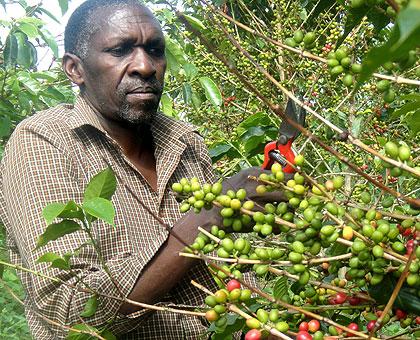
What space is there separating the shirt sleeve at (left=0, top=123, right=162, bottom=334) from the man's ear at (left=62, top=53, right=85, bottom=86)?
40 centimetres

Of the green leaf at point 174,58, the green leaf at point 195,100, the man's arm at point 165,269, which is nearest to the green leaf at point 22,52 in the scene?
the green leaf at point 174,58

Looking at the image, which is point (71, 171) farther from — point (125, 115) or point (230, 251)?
point (230, 251)

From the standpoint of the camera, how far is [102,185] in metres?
1.24

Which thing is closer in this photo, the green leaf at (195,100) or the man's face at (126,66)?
the man's face at (126,66)

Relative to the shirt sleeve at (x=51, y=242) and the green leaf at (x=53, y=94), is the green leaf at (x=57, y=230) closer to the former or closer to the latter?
the shirt sleeve at (x=51, y=242)

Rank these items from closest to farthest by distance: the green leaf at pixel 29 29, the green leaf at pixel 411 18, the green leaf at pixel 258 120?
1. the green leaf at pixel 411 18
2. the green leaf at pixel 258 120
3. the green leaf at pixel 29 29

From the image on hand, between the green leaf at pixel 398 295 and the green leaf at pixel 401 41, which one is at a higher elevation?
the green leaf at pixel 401 41

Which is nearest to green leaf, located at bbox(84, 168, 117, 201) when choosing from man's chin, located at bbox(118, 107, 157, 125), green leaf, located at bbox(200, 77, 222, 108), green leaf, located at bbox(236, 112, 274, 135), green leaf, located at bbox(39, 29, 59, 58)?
man's chin, located at bbox(118, 107, 157, 125)

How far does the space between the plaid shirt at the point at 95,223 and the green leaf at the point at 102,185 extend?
9.6 inches

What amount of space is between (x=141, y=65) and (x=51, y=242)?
0.65 meters

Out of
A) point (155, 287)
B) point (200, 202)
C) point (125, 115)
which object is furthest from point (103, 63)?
point (200, 202)

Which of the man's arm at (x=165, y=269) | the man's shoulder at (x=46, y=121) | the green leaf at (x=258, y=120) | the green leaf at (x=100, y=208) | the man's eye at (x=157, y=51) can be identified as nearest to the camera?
the green leaf at (x=100, y=208)

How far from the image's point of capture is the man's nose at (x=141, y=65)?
204 centimetres

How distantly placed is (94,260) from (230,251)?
0.74m
